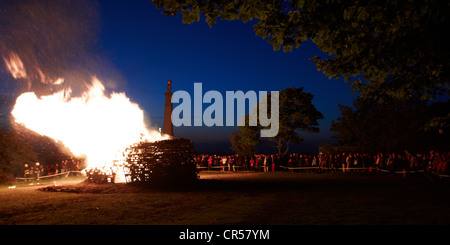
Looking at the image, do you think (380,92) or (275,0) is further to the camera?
(380,92)

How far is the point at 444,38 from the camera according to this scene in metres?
7.86

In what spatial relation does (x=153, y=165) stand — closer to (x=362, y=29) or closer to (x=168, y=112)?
(x=168, y=112)

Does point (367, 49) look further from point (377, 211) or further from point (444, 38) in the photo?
point (377, 211)

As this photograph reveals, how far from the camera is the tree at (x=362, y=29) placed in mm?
7020

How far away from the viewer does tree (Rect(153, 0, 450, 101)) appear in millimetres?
7020

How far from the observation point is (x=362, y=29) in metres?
8.58

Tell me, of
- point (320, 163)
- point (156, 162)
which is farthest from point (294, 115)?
point (156, 162)

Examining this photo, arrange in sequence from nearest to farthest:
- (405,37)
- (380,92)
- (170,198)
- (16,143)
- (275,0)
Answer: (275,0) < (405,37) < (380,92) < (170,198) < (16,143)

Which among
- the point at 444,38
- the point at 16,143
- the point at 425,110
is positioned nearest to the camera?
the point at 444,38

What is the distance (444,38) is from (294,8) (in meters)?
3.94

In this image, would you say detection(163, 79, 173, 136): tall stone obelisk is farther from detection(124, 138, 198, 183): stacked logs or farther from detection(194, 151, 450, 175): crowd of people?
detection(124, 138, 198, 183): stacked logs

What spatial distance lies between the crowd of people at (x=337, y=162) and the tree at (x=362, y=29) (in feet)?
36.7

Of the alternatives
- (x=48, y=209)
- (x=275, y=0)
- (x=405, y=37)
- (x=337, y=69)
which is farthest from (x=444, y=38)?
(x=48, y=209)

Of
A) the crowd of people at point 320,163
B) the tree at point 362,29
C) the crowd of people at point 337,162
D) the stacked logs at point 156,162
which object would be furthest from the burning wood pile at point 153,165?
the tree at point 362,29
